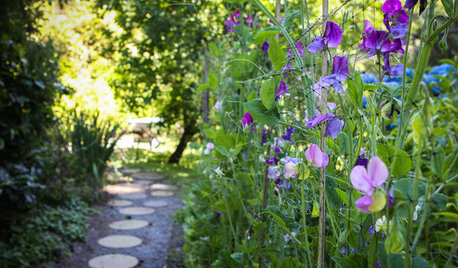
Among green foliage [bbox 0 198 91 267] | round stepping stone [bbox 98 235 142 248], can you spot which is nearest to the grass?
round stepping stone [bbox 98 235 142 248]

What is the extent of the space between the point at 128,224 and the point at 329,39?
3.07 meters

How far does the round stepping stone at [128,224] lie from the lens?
3.17 meters

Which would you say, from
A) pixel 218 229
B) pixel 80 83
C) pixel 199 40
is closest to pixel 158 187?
pixel 80 83

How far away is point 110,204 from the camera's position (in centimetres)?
388

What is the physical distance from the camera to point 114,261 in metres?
2.44

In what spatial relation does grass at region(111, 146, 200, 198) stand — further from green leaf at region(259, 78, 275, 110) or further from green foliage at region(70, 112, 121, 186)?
green leaf at region(259, 78, 275, 110)

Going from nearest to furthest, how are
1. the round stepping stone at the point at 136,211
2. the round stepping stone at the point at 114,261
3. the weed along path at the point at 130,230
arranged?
the round stepping stone at the point at 114,261 < the weed along path at the point at 130,230 < the round stepping stone at the point at 136,211

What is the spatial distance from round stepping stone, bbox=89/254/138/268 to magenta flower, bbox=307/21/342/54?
2227 mm

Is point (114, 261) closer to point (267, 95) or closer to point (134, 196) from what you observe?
point (134, 196)

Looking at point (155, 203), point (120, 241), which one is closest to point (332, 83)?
point (120, 241)

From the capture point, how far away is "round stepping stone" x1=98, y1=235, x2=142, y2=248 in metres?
2.75

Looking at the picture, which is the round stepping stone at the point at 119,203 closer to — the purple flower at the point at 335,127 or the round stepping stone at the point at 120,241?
the round stepping stone at the point at 120,241

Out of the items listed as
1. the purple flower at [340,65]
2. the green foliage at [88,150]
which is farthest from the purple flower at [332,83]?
the green foliage at [88,150]

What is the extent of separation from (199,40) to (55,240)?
189 centimetres
